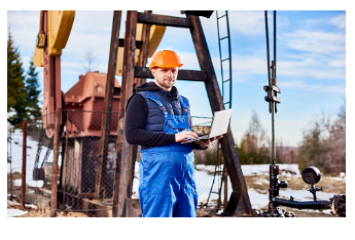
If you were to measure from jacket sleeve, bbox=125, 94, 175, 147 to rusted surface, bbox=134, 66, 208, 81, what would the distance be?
2548 mm

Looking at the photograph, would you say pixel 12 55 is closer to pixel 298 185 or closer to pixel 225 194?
pixel 225 194

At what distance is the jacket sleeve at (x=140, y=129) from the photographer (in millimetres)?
2264

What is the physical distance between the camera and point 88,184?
732 centimetres

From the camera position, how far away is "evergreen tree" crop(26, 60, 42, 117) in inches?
736

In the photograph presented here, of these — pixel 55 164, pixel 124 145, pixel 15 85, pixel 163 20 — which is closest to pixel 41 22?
pixel 55 164

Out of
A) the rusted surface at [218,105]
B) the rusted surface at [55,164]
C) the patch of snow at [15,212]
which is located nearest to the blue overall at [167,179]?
the rusted surface at [218,105]

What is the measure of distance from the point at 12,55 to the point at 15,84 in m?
1.91

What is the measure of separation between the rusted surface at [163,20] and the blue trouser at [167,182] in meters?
3.24

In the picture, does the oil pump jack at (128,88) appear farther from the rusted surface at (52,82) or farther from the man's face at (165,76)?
the man's face at (165,76)

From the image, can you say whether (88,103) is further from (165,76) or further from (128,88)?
(165,76)

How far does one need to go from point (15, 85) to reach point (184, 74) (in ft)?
44.1

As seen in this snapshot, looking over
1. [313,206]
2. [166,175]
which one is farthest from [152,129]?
[313,206]

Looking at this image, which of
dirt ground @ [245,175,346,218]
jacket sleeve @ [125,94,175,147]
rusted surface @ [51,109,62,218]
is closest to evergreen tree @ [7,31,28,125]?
rusted surface @ [51,109,62,218]

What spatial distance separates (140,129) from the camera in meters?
2.32
